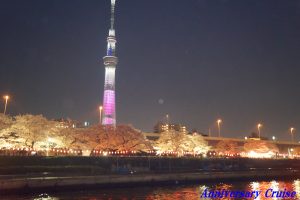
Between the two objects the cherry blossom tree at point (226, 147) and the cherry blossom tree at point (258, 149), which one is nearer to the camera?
the cherry blossom tree at point (226, 147)

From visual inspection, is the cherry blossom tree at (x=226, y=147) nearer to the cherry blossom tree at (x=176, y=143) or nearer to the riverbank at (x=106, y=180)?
the cherry blossom tree at (x=176, y=143)

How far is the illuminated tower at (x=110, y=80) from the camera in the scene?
11931 centimetres

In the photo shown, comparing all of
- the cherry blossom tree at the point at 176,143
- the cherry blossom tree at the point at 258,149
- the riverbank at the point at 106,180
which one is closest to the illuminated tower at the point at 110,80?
the cherry blossom tree at the point at 176,143

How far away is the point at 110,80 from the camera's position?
130 metres

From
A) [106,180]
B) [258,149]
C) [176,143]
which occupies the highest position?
[176,143]

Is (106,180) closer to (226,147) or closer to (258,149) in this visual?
(226,147)

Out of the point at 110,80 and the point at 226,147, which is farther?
the point at 110,80

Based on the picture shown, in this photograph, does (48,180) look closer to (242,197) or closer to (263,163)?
(242,197)

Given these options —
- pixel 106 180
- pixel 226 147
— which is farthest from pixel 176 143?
pixel 106 180

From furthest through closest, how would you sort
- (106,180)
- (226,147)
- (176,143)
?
(226,147) < (176,143) < (106,180)

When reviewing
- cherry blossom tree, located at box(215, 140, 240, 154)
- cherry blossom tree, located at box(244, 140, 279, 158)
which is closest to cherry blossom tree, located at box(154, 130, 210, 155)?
cherry blossom tree, located at box(215, 140, 240, 154)

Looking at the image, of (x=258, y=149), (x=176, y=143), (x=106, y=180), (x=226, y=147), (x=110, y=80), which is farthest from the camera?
(x=110, y=80)

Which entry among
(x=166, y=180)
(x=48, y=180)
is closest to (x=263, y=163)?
(x=166, y=180)

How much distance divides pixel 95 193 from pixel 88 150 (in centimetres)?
3531
